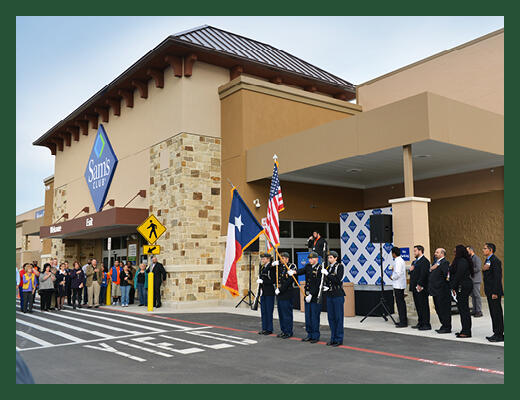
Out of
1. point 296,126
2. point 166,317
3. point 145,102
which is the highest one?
point 145,102

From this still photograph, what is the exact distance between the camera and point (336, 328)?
1016 cm

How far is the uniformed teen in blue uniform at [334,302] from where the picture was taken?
10.1m

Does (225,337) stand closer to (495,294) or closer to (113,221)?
(495,294)

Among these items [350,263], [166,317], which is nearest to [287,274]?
[166,317]

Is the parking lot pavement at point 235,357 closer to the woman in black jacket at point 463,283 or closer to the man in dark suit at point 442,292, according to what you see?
the woman in black jacket at point 463,283

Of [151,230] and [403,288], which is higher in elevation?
[151,230]

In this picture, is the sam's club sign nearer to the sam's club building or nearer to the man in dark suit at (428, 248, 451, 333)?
the sam's club building

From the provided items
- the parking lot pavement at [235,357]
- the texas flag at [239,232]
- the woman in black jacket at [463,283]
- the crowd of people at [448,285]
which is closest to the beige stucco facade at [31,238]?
the parking lot pavement at [235,357]

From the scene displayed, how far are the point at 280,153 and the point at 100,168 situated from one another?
12302mm

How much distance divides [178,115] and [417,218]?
1099cm

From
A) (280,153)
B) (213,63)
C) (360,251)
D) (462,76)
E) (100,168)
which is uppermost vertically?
(213,63)

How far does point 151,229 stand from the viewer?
674 inches

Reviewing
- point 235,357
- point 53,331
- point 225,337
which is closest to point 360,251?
point 225,337

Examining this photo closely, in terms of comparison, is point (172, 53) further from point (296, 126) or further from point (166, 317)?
point (166, 317)
